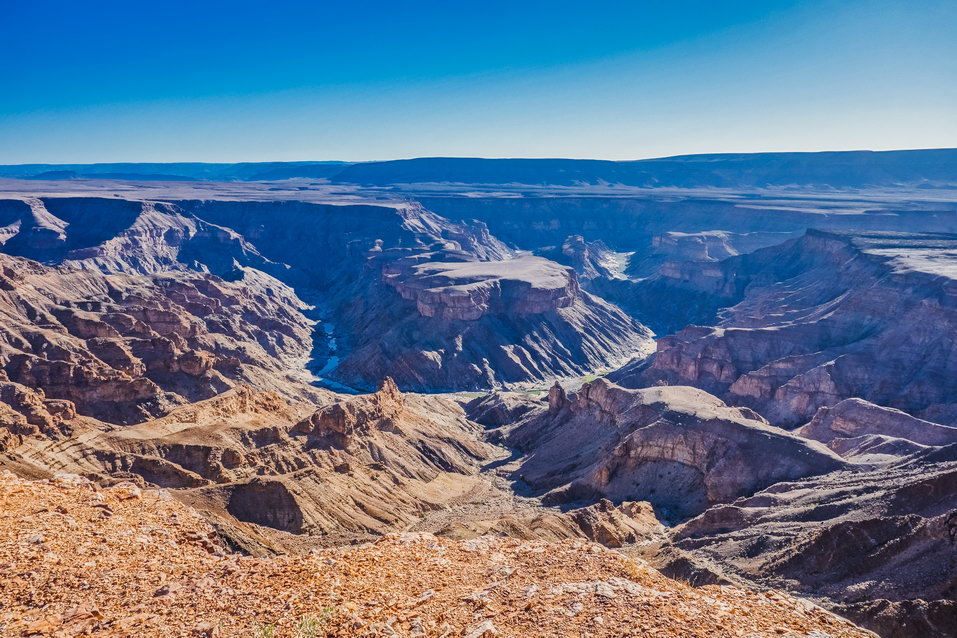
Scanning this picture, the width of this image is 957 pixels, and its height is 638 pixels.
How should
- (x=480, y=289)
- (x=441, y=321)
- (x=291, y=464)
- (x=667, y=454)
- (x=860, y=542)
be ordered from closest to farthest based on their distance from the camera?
(x=860, y=542)
(x=291, y=464)
(x=667, y=454)
(x=441, y=321)
(x=480, y=289)

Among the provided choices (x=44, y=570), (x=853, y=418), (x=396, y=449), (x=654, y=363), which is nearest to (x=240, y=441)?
(x=396, y=449)

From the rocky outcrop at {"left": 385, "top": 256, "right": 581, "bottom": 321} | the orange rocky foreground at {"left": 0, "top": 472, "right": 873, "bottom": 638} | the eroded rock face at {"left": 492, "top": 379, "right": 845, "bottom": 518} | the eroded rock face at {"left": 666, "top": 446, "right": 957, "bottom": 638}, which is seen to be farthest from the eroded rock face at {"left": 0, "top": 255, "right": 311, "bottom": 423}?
the eroded rock face at {"left": 666, "top": 446, "right": 957, "bottom": 638}

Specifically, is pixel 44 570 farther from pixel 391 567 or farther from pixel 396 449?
pixel 396 449

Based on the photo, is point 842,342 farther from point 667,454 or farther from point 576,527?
point 576,527

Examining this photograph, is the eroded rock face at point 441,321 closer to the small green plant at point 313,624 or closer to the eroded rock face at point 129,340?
the eroded rock face at point 129,340

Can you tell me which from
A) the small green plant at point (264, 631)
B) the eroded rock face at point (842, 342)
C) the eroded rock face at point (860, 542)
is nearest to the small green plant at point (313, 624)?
the small green plant at point (264, 631)

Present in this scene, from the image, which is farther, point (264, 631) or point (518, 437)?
point (518, 437)

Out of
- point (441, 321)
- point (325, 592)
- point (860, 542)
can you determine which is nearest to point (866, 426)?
point (860, 542)
